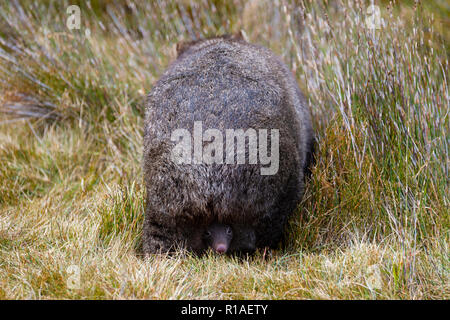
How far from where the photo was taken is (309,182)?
153 inches

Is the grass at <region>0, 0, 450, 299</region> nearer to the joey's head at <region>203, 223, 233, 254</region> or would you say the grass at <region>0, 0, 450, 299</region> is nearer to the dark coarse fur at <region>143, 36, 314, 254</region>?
the joey's head at <region>203, 223, 233, 254</region>

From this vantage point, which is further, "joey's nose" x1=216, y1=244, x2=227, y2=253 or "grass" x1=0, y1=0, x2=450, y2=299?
"joey's nose" x1=216, y1=244, x2=227, y2=253

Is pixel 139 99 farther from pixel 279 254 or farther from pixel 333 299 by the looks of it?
pixel 333 299

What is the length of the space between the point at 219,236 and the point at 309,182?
979 mm

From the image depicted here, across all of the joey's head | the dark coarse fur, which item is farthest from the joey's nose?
the dark coarse fur

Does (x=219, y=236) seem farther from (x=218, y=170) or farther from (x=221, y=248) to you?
(x=218, y=170)

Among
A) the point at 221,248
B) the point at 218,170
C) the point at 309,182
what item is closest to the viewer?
the point at 218,170

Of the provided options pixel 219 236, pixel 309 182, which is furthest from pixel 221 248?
pixel 309 182

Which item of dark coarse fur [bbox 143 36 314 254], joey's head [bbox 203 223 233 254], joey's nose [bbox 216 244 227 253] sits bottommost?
joey's nose [bbox 216 244 227 253]

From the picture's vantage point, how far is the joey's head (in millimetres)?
3227

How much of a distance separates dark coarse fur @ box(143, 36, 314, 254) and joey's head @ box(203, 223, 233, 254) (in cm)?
4

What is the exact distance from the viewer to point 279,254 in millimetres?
3492

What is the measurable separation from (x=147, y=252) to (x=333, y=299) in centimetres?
131
